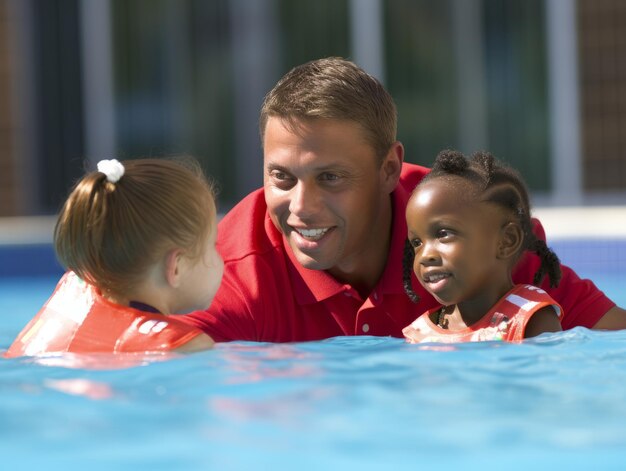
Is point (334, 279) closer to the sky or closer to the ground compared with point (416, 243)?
closer to the ground

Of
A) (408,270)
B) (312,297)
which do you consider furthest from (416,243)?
(312,297)

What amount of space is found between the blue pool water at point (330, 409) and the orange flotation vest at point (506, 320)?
0.09 metres

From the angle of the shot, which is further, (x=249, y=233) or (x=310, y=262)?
(x=249, y=233)

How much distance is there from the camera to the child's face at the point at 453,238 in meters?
4.05

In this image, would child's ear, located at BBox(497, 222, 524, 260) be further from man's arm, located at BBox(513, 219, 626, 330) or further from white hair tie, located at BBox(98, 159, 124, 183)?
white hair tie, located at BBox(98, 159, 124, 183)

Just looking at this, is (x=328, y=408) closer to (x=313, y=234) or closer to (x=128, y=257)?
(x=128, y=257)

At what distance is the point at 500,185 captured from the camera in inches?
163

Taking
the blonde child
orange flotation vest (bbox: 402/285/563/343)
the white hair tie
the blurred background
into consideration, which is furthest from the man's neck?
the blurred background

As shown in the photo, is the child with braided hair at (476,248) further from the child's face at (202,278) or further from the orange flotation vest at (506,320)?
the child's face at (202,278)

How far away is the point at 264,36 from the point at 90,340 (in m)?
8.97

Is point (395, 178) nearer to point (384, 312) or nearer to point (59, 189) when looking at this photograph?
point (384, 312)

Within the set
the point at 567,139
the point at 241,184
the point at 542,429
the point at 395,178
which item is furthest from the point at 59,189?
the point at 542,429

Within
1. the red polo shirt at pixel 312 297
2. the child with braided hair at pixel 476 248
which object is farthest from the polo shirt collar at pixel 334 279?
the child with braided hair at pixel 476 248

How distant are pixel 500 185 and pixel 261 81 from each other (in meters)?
8.38
